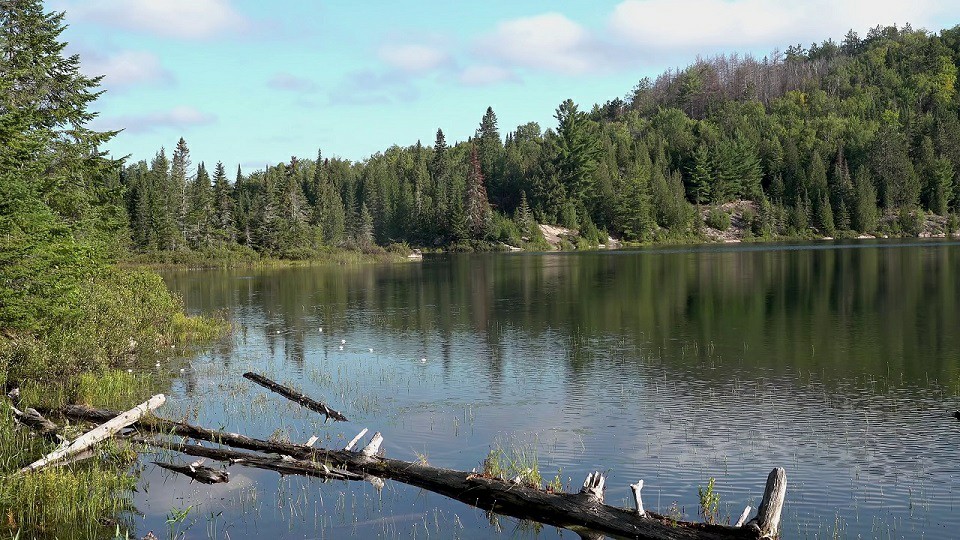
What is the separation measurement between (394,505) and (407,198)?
510 feet

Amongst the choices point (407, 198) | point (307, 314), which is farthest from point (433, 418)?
point (407, 198)

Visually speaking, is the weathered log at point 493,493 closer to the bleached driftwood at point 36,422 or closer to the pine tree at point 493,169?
the bleached driftwood at point 36,422

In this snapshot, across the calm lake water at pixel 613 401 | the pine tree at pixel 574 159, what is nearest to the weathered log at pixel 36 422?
the calm lake water at pixel 613 401

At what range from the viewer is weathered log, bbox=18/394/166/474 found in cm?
1499

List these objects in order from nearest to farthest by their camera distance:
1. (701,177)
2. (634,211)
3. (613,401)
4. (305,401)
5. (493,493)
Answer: (493,493), (305,401), (613,401), (634,211), (701,177)

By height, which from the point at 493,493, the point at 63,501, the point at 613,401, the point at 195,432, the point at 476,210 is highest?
the point at 476,210

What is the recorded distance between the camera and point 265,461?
16.7 metres

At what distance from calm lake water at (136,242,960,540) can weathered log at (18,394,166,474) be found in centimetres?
134

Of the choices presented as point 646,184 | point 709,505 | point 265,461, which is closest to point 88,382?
point 265,461

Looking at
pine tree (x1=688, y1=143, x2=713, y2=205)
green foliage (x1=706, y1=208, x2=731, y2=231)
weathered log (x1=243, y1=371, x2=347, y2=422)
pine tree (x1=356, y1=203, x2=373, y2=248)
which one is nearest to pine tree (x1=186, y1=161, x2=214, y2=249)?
pine tree (x1=356, y1=203, x2=373, y2=248)

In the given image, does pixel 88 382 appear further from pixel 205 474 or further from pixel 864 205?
pixel 864 205

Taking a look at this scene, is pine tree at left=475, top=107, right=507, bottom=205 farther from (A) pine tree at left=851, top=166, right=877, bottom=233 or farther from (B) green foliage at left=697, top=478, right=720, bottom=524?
(B) green foliage at left=697, top=478, right=720, bottom=524

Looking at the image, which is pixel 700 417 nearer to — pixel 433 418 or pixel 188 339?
pixel 433 418

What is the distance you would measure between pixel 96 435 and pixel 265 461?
11.6 ft
